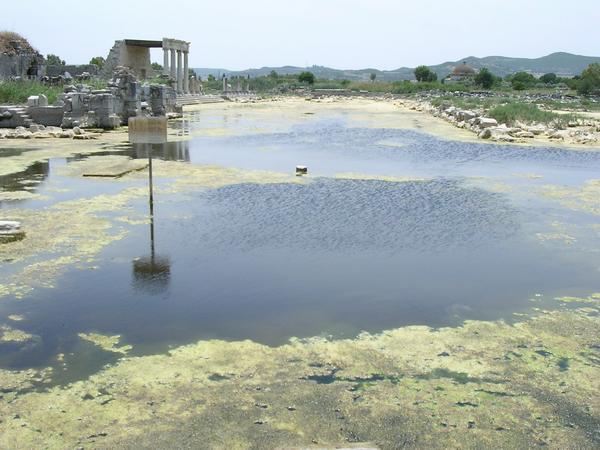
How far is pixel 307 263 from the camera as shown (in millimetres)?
9273

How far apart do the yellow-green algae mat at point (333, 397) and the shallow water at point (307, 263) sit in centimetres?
44

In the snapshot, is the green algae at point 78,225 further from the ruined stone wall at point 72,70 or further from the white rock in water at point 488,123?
the ruined stone wall at point 72,70

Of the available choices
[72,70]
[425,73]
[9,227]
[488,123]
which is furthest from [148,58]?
[425,73]

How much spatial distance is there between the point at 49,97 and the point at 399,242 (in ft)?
88.8

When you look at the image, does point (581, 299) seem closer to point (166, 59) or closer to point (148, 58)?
point (166, 59)

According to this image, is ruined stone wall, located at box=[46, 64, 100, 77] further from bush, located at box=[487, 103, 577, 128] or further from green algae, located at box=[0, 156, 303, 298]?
green algae, located at box=[0, 156, 303, 298]

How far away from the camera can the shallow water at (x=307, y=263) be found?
6.98m

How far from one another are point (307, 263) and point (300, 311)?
1915 mm

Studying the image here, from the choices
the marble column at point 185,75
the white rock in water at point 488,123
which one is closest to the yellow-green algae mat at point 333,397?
the white rock in water at point 488,123

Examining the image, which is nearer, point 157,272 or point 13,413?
point 13,413

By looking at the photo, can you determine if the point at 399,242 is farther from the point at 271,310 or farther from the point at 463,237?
the point at 271,310

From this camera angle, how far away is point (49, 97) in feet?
104

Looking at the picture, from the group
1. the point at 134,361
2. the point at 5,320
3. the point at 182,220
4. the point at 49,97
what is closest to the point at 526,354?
the point at 134,361

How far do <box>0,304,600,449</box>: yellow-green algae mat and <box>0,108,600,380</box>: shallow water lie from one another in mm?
438
